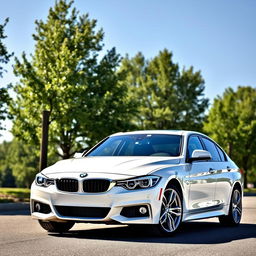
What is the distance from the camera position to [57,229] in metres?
9.06

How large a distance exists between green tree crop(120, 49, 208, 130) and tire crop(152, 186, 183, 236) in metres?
39.4

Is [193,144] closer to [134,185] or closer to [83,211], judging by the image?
[134,185]

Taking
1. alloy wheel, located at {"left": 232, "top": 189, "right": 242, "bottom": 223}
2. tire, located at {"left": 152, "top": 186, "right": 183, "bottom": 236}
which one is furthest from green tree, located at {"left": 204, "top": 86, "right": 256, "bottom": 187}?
tire, located at {"left": 152, "top": 186, "right": 183, "bottom": 236}

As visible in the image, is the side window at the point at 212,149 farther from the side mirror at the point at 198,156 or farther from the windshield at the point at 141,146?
the side mirror at the point at 198,156

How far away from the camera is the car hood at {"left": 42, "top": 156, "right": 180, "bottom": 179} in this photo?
8.20 m

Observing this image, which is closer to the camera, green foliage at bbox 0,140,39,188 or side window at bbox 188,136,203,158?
side window at bbox 188,136,203,158

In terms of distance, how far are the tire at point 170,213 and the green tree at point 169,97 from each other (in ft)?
129

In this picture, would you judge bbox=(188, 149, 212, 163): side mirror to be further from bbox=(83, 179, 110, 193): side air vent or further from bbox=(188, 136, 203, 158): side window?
bbox=(83, 179, 110, 193): side air vent

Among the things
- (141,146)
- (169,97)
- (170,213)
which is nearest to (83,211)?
(170,213)

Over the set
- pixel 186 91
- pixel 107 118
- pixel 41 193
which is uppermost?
pixel 186 91

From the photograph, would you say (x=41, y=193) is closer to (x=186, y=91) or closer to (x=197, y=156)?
(x=197, y=156)

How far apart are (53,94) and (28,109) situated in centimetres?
296

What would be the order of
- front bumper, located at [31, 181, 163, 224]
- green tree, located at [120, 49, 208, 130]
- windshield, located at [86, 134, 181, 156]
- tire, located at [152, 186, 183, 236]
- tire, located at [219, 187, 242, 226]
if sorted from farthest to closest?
green tree, located at [120, 49, 208, 130], tire, located at [219, 187, 242, 226], windshield, located at [86, 134, 181, 156], tire, located at [152, 186, 183, 236], front bumper, located at [31, 181, 163, 224]

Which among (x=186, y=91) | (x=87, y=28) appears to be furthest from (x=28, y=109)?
(x=186, y=91)
